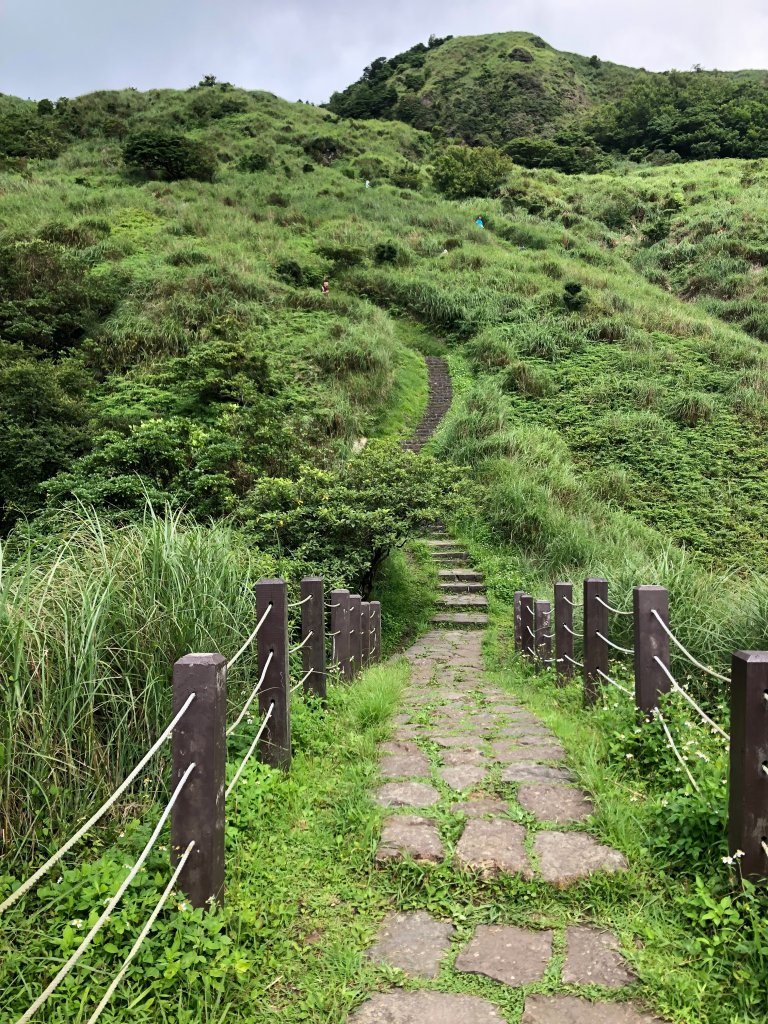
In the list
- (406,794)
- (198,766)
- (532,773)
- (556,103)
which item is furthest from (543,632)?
(556,103)

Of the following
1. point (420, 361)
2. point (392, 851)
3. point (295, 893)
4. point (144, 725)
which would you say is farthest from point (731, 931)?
point (420, 361)

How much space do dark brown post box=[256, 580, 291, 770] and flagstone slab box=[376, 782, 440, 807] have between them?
0.52 meters

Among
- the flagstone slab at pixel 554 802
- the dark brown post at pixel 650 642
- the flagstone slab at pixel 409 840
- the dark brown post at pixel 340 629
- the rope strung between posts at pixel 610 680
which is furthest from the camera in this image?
the dark brown post at pixel 340 629

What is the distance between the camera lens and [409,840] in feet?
8.23

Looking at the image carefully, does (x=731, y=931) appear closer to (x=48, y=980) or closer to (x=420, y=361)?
(x=48, y=980)

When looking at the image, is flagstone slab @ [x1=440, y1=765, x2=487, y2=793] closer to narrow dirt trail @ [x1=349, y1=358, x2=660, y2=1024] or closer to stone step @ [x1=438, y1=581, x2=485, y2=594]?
narrow dirt trail @ [x1=349, y1=358, x2=660, y2=1024]

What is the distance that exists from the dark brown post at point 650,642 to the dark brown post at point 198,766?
2.20 metres

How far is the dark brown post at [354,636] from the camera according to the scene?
529cm

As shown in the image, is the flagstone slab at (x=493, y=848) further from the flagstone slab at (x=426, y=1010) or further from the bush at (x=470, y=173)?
the bush at (x=470, y=173)

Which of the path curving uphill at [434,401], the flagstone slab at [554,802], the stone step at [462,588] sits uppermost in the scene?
the path curving uphill at [434,401]

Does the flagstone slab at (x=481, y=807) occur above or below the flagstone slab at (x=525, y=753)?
above

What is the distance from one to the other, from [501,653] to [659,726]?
4.27 meters

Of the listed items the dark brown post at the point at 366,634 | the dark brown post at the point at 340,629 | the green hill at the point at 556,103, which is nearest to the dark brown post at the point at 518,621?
the dark brown post at the point at 366,634

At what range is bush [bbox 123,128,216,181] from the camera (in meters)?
27.0
